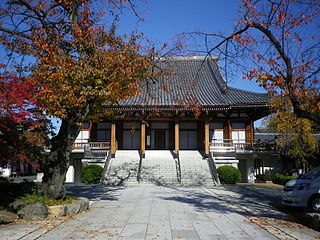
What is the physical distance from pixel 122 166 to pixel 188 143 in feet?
24.6

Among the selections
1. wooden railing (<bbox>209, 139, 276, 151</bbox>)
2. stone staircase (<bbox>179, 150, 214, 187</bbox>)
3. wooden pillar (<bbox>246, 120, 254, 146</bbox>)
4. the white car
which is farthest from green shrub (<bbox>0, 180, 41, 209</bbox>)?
wooden pillar (<bbox>246, 120, 254, 146</bbox>)

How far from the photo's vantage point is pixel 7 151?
22.4 ft

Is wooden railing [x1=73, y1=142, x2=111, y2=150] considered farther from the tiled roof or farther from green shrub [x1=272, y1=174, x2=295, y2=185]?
green shrub [x1=272, y1=174, x2=295, y2=185]

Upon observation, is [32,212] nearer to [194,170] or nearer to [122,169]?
[122,169]

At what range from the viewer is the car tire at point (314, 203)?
7.97 metres

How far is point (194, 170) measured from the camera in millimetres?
18562

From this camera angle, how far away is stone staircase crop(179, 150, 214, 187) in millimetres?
17000

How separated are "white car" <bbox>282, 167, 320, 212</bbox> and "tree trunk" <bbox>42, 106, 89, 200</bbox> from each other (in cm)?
733

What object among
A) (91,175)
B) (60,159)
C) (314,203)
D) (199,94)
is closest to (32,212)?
(60,159)

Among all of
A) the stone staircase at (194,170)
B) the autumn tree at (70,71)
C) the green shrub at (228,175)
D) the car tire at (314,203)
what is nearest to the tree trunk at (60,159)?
the autumn tree at (70,71)

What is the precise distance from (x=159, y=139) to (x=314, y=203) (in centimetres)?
1731

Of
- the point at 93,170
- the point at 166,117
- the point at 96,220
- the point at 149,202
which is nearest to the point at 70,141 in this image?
the point at 96,220

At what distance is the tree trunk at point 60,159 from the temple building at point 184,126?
9.77 meters

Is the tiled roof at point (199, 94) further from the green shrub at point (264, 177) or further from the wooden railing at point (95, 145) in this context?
the green shrub at point (264, 177)
